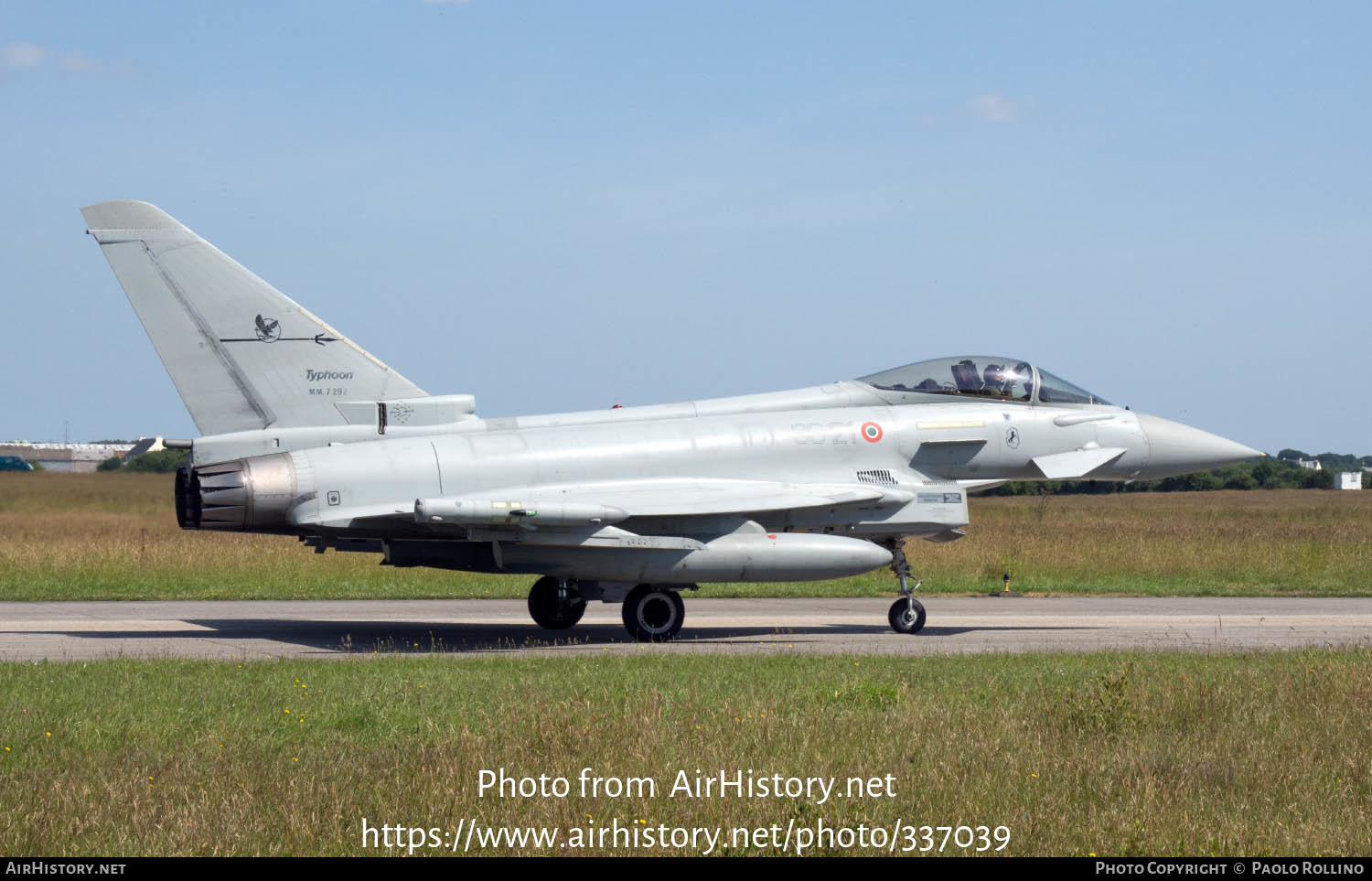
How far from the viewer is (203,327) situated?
1555 cm

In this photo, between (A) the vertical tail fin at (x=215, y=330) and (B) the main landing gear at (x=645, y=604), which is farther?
(B) the main landing gear at (x=645, y=604)

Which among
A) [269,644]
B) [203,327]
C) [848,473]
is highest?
[203,327]

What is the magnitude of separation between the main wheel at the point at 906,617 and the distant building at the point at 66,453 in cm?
2350

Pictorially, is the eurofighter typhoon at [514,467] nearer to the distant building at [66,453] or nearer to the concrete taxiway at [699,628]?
the concrete taxiway at [699,628]

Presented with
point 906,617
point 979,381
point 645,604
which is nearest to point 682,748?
point 645,604

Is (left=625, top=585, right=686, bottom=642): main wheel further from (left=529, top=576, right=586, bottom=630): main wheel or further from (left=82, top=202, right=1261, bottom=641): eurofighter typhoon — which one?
(left=529, top=576, right=586, bottom=630): main wheel

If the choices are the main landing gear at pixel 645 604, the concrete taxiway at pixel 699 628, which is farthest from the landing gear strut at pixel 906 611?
the main landing gear at pixel 645 604

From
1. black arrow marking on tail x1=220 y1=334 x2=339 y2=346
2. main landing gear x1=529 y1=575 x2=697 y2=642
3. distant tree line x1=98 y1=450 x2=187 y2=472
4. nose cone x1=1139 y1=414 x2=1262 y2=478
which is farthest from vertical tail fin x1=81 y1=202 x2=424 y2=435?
distant tree line x1=98 y1=450 x2=187 y2=472

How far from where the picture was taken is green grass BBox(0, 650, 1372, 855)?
6918 millimetres

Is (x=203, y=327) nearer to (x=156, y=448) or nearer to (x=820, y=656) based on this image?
(x=820, y=656)

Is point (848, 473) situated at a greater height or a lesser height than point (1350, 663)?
greater

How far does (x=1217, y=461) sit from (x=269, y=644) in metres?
12.7

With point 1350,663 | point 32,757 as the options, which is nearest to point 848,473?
point 1350,663

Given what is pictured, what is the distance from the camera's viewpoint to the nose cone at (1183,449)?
59.0 ft
